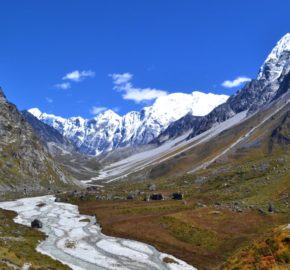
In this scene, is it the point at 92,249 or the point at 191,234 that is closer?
the point at 92,249

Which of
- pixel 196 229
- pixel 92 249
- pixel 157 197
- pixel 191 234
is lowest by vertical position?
pixel 191 234

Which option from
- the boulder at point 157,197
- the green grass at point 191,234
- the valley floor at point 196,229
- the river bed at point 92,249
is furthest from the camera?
the boulder at point 157,197

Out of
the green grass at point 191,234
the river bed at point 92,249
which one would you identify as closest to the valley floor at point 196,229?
the green grass at point 191,234

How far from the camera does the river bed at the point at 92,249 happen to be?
68.1 metres

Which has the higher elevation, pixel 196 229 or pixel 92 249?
pixel 92 249

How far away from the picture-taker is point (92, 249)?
78.4 m

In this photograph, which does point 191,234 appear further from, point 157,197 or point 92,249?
point 157,197

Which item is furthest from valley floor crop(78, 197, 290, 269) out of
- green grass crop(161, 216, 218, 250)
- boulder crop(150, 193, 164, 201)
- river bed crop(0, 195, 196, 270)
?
boulder crop(150, 193, 164, 201)

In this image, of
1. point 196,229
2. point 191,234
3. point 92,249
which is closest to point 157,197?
point 196,229

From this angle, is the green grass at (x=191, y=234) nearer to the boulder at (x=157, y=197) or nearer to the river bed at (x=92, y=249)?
the river bed at (x=92, y=249)

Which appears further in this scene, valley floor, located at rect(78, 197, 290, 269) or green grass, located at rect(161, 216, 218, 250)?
green grass, located at rect(161, 216, 218, 250)

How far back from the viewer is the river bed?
68125 millimetres

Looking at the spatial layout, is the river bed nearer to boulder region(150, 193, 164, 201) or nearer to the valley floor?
the valley floor

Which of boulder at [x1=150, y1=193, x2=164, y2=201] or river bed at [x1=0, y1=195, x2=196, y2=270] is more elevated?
boulder at [x1=150, y1=193, x2=164, y2=201]
